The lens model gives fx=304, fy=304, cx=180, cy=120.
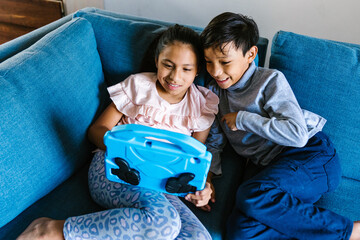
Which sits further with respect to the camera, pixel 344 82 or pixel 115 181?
pixel 344 82

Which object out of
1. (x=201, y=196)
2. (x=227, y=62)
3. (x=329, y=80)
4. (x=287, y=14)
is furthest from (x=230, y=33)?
(x=287, y=14)

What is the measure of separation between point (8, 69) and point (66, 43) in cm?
25

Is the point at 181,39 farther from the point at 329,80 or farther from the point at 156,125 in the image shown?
the point at 329,80

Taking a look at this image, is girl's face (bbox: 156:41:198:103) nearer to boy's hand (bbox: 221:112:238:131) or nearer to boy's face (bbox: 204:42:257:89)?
boy's face (bbox: 204:42:257:89)

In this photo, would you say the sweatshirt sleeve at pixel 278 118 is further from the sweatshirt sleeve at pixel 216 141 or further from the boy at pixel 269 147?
the sweatshirt sleeve at pixel 216 141

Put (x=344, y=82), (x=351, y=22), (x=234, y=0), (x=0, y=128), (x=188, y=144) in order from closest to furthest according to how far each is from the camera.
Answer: (x=188, y=144), (x=0, y=128), (x=344, y=82), (x=351, y=22), (x=234, y=0)

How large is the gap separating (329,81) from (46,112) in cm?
104

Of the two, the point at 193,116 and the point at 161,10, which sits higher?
the point at 161,10

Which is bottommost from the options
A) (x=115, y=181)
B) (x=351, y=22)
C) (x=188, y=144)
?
(x=115, y=181)

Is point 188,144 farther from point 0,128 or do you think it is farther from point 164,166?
point 0,128

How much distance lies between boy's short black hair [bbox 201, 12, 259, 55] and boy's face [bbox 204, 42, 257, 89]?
17mm

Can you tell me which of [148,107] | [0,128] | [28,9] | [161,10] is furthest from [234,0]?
[28,9]

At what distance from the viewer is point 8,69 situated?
96 cm

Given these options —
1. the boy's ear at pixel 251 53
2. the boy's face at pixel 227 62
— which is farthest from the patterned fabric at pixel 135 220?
the boy's ear at pixel 251 53
